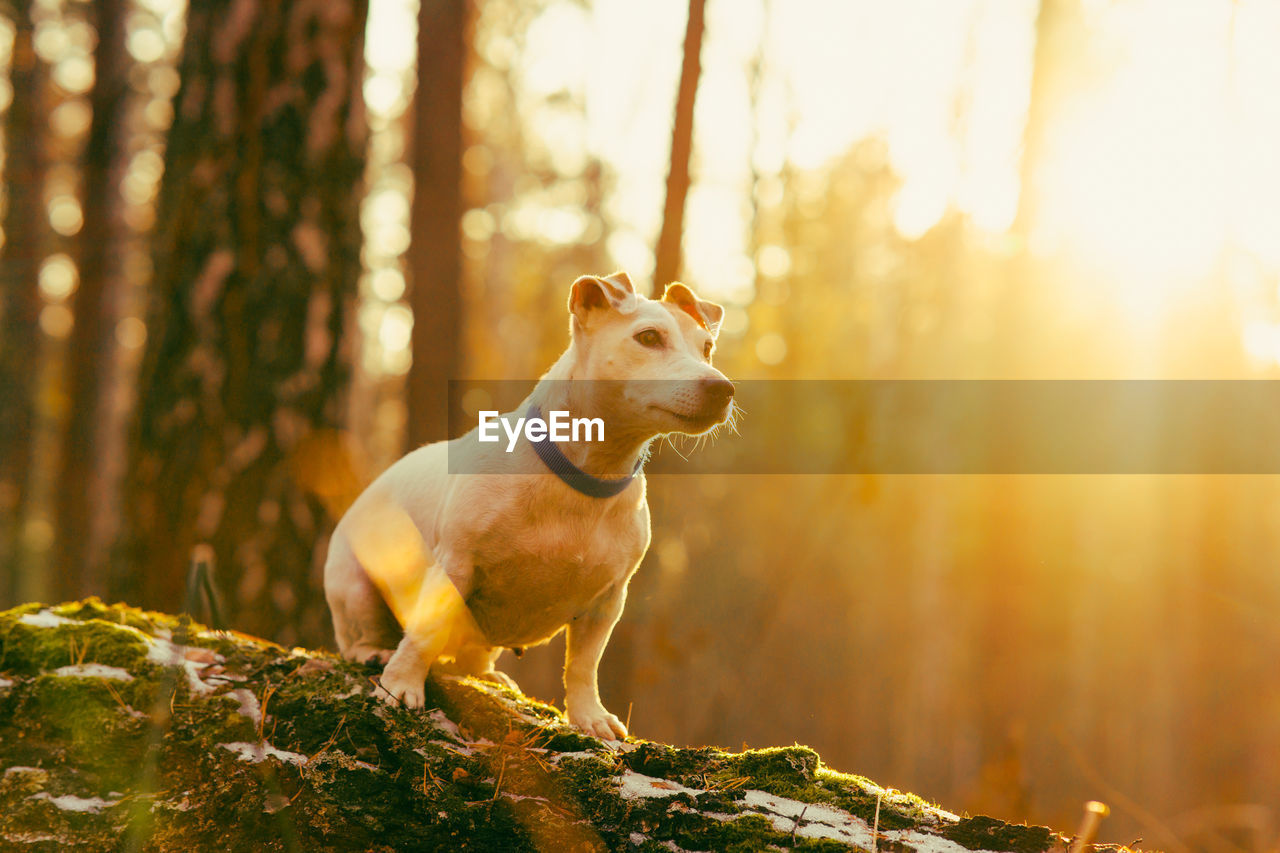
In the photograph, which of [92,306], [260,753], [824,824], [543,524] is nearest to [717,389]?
[543,524]

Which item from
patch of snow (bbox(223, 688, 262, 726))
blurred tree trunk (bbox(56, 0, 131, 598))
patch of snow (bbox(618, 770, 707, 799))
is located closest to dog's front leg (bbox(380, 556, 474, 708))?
patch of snow (bbox(223, 688, 262, 726))

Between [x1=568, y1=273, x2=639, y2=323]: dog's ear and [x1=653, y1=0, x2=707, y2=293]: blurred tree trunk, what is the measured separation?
4.22 meters

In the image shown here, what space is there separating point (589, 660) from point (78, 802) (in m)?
1.93

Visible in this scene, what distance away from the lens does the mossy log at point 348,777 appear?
2.53m

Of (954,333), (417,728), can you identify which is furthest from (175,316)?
(954,333)

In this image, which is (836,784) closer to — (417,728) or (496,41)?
(417,728)

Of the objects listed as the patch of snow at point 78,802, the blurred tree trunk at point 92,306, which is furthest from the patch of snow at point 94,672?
the blurred tree trunk at point 92,306

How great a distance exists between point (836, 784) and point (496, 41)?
828 inches

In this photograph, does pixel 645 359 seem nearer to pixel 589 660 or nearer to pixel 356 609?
pixel 589 660

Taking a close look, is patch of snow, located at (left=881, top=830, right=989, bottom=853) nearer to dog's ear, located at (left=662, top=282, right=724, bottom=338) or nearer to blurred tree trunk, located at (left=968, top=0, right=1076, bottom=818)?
dog's ear, located at (left=662, top=282, right=724, bottom=338)

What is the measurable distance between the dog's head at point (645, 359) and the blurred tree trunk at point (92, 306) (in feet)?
39.2

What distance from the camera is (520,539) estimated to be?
344cm

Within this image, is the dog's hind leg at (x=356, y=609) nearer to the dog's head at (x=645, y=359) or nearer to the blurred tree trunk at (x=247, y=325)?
the blurred tree trunk at (x=247, y=325)

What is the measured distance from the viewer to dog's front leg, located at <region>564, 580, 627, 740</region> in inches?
142
